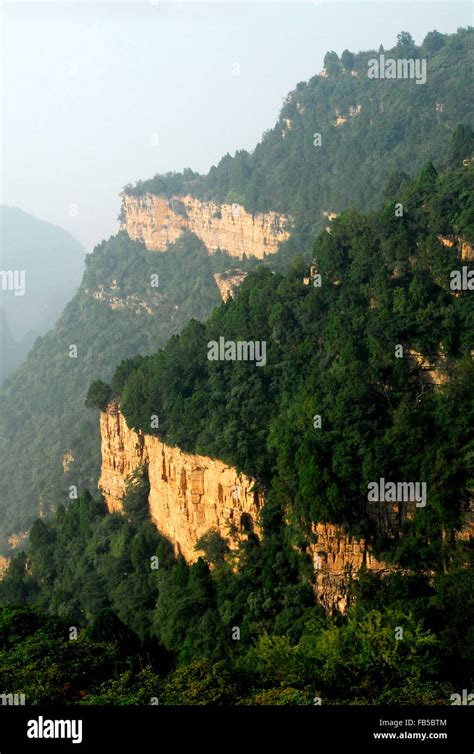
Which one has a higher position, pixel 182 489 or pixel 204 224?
pixel 204 224

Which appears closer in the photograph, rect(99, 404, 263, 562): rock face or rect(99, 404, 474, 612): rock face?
rect(99, 404, 474, 612): rock face

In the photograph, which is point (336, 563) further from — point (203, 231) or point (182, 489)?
point (203, 231)

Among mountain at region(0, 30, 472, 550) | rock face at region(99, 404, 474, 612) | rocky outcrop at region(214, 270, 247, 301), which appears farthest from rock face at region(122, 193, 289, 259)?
rock face at region(99, 404, 474, 612)

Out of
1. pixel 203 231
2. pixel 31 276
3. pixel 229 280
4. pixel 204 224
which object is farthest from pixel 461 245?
pixel 31 276

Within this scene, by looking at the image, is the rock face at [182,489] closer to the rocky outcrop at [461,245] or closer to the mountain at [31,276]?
the rocky outcrop at [461,245]

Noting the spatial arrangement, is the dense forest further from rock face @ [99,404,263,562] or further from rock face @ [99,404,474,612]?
rock face @ [99,404,263,562]

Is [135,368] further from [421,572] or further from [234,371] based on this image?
[421,572]
